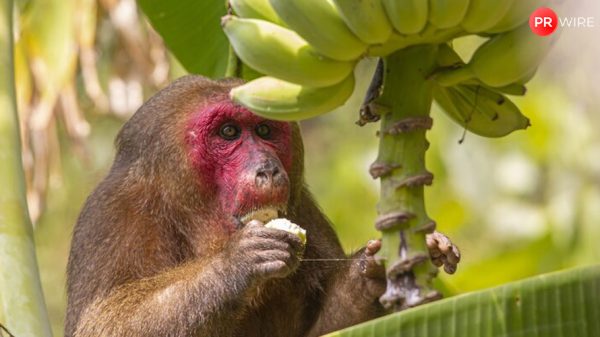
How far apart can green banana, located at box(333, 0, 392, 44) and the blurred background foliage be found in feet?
7.04

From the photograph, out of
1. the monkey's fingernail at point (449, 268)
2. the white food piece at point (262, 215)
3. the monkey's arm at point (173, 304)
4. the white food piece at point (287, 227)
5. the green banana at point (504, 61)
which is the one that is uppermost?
the green banana at point (504, 61)

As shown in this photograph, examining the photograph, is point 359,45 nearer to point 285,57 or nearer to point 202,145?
point 285,57

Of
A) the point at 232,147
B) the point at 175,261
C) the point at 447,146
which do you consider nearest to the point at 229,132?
the point at 232,147

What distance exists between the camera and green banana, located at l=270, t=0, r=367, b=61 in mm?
2508

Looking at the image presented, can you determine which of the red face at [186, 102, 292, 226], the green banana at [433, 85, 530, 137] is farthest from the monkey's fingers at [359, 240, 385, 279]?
the green banana at [433, 85, 530, 137]

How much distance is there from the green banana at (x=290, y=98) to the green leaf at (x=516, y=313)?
1.64 ft

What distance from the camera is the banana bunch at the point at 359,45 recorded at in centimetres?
244

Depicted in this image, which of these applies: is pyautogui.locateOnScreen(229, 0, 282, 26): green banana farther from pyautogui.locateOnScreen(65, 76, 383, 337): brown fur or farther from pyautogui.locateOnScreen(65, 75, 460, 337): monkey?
pyautogui.locateOnScreen(65, 76, 383, 337): brown fur

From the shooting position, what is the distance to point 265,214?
13.7 ft

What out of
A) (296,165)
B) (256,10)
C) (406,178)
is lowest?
(406,178)

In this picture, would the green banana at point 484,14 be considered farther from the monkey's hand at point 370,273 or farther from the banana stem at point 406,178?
the monkey's hand at point 370,273

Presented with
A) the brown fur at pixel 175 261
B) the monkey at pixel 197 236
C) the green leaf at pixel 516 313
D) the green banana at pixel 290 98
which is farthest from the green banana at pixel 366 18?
the brown fur at pixel 175 261

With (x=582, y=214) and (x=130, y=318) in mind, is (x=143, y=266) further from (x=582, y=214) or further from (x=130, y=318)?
(x=582, y=214)

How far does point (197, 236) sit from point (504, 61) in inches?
92.8
